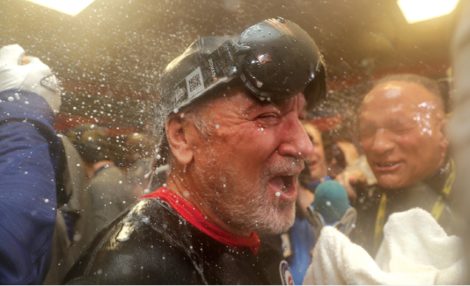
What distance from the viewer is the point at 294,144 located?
607mm

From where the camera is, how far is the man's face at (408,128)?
73 centimetres

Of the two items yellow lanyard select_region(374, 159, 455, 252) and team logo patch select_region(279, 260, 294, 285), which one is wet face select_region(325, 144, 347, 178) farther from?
team logo patch select_region(279, 260, 294, 285)

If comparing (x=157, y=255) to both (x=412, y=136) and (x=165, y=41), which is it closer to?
(x=165, y=41)

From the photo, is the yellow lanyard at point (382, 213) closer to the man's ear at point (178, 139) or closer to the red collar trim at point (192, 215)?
the red collar trim at point (192, 215)

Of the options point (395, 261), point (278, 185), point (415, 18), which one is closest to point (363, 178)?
point (395, 261)

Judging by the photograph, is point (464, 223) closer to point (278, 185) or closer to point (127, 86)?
point (278, 185)

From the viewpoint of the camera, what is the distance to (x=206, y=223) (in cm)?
67

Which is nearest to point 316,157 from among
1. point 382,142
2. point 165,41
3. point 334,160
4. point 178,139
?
point 334,160

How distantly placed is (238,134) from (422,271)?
1.87ft

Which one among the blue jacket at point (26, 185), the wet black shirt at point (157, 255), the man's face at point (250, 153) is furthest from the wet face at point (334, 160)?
the blue jacket at point (26, 185)

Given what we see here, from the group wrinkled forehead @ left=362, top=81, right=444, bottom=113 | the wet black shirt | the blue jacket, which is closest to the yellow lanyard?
wrinkled forehead @ left=362, top=81, right=444, bottom=113

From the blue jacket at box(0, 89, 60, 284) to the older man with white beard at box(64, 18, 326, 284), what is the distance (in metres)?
0.10

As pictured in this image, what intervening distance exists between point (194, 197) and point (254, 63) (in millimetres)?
360

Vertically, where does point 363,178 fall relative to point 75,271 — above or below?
above
